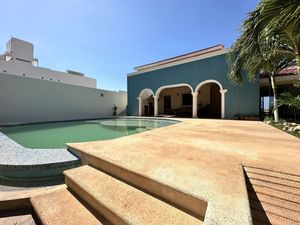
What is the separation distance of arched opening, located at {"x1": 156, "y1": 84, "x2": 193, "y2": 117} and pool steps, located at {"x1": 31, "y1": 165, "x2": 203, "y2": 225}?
58.5 feet

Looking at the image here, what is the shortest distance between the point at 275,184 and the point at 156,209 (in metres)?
1.69

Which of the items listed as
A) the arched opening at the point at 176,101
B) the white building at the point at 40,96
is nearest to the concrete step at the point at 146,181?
the white building at the point at 40,96

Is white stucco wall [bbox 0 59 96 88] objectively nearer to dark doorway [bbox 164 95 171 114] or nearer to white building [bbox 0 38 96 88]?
white building [bbox 0 38 96 88]

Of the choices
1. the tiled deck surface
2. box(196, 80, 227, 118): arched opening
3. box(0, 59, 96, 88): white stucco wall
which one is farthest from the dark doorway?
the tiled deck surface

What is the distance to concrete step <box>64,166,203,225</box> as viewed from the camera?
5.48ft

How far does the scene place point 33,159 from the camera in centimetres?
332

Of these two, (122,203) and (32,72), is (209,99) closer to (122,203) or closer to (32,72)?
(122,203)

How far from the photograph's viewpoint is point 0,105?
39.3ft

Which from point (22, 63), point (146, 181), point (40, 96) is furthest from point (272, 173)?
point (22, 63)

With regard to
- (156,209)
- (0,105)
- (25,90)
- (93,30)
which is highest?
(93,30)

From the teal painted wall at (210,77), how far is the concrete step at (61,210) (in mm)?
14618

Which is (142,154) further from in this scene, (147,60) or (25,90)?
(147,60)

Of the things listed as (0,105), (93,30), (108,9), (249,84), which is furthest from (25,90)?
(249,84)

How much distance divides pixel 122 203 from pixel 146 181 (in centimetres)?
43
